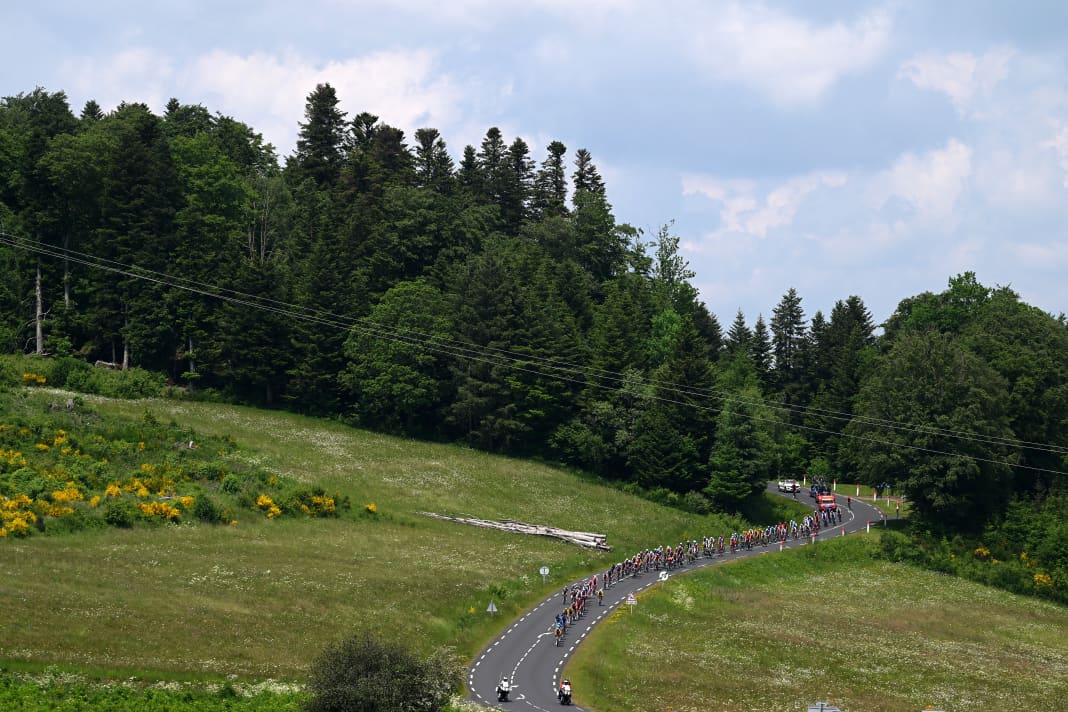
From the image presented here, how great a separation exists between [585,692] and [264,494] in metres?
32.6

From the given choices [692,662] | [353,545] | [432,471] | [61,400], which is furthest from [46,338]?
[692,662]

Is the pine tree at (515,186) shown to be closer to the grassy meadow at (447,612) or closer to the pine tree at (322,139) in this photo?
the pine tree at (322,139)

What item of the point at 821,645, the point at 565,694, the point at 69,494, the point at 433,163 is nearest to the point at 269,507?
the point at 69,494

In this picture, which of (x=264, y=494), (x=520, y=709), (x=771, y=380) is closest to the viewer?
(x=520, y=709)

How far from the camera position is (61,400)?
82750 millimetres

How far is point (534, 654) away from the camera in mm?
50250

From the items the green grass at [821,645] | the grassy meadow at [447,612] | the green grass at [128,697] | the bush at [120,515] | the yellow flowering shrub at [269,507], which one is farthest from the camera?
the yellow flowering shrub at [269,507]

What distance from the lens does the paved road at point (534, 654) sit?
4347cm

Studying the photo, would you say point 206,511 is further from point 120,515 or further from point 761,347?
point 761,347

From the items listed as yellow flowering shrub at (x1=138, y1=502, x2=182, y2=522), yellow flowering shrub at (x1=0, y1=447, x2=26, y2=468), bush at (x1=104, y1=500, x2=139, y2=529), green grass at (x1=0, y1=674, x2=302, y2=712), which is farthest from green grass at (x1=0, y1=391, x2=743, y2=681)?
yellow flowering shrub at (x1=0, y1=447, x2=26, y2=468)

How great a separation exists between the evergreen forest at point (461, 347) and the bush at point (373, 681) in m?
58.3

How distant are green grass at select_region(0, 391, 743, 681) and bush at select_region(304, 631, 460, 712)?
28.7 feet

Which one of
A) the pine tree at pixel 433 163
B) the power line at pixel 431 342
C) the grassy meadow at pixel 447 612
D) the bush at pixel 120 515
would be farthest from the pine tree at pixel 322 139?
the bush at pixel 120 515

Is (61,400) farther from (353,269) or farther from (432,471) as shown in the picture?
(353,269)
